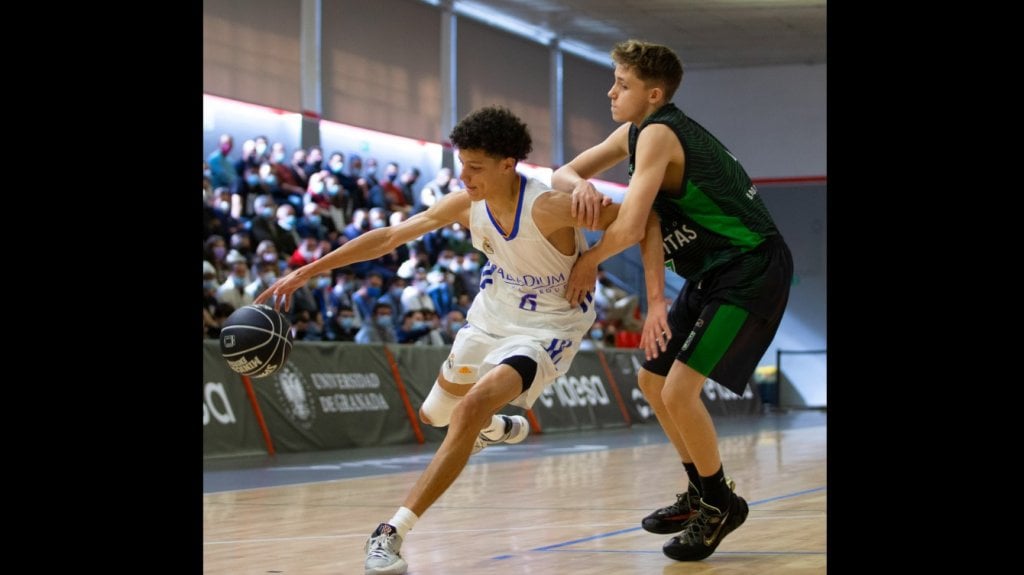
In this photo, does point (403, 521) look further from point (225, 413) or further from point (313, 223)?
point (313, 223)

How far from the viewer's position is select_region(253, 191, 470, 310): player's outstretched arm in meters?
4.98

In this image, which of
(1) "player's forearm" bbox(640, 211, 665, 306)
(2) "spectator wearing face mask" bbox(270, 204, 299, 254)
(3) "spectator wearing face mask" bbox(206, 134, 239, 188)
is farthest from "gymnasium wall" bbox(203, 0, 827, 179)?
(1) "player's forearm" bbox(640, 211, 665, 306)

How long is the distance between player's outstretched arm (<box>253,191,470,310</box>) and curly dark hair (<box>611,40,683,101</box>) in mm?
833

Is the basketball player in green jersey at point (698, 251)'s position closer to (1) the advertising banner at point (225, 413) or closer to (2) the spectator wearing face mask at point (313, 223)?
(1) the advertising banner at point (225, 413)

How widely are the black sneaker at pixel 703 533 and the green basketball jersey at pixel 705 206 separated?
3.07 feet

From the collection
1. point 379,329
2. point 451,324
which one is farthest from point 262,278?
point 451,324

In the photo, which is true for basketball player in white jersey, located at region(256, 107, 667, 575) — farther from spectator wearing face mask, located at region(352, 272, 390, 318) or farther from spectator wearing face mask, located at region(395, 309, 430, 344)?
spectator wearing face mask, located at region(352, 272, 390, 318)

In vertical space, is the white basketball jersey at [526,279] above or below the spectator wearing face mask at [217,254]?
below

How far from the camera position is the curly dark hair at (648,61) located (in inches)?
185

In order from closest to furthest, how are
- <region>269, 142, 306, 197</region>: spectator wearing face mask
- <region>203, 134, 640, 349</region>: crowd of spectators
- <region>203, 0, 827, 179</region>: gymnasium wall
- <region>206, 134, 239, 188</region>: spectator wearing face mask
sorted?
<region>203, 134, 640, 349</region>: crowd of spectators, <region>206, 134, 239, 188</region>: spectator wearing face mask, <region>269, 142, 306, 197</region>: spectator wearing face mask, <region>203, 0, 827, 179</region>: gymnasium wall

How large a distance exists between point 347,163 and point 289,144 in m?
1.05

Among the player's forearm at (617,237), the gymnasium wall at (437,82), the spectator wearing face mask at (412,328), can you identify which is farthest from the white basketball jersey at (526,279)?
the gymnasium wall at (437,82)
